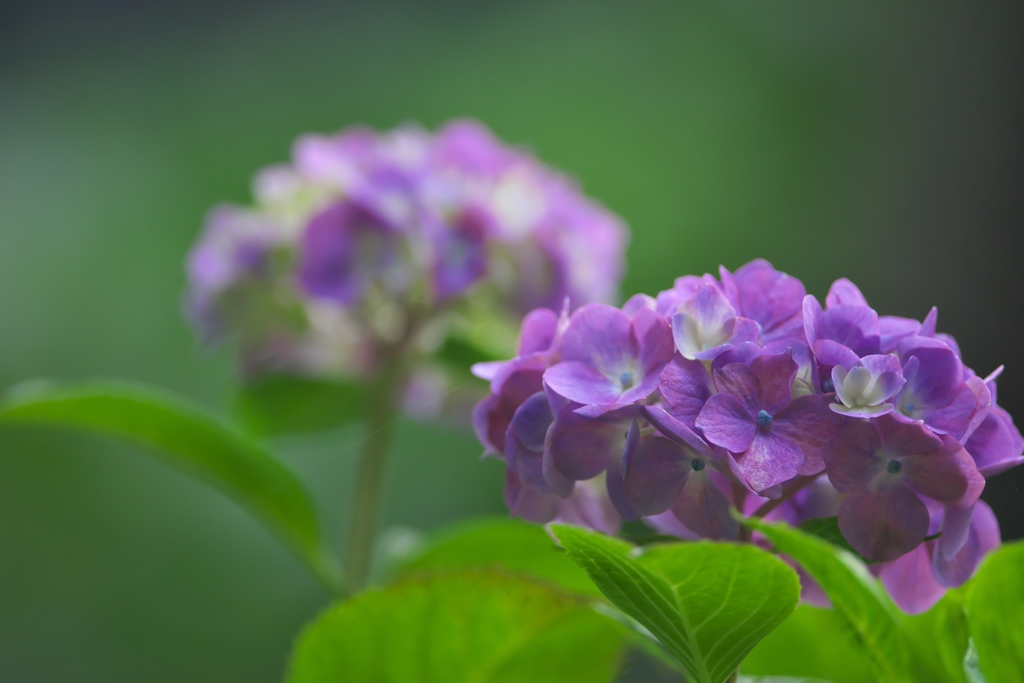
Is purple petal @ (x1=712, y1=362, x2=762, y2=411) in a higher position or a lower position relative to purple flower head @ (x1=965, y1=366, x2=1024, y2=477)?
higher

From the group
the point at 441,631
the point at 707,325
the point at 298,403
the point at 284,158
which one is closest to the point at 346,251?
the point at 298,403

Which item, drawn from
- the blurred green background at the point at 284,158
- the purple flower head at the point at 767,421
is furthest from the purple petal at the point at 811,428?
the blurred green background at the point at 284,158

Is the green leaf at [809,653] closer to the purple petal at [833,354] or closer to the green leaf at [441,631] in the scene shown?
the green leaf at [441,631]

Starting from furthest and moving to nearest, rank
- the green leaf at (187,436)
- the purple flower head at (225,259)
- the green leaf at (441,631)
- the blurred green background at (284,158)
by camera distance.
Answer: the blurred green background at (284,158) < the purple flower head at (225,259) < the green leaf at (187,436) < the green leaf at (441,631)

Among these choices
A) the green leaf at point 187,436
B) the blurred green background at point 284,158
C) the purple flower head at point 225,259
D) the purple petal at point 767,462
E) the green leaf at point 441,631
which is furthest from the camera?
the blurred green background at point 284,158

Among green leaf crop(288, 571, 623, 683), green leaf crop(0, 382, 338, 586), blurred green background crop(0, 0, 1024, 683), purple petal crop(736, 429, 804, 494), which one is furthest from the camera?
blurred green background crop(0, 0, 1024, 683)

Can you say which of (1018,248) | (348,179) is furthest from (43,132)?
(1018,248)

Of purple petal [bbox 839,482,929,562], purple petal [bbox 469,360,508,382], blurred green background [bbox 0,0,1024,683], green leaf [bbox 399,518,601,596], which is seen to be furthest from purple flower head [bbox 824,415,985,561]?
blurred green background [bbox 0,0,1024,683]

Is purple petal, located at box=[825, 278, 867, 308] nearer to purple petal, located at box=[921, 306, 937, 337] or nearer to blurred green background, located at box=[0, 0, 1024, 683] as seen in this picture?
purple petal, located at box=[921, 306, 937, 337]

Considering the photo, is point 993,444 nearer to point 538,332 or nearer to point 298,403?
point 538,332
